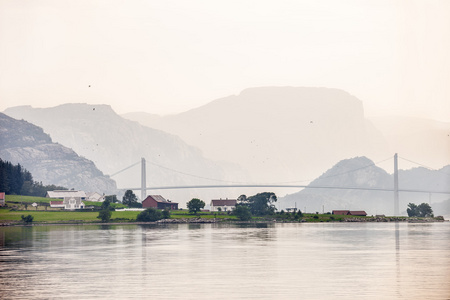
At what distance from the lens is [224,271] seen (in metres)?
51.0

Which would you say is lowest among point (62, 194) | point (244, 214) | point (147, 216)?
point (147, 216)

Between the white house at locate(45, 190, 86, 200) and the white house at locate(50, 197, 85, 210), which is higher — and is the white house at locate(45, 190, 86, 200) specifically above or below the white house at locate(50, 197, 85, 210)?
above

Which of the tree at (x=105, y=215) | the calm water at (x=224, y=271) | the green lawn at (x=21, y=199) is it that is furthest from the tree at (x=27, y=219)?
the calm water at (x=224, y=271)

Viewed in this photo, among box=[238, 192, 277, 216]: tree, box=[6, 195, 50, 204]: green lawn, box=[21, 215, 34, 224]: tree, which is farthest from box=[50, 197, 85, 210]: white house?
box=[238, 192, 277, 216]: tree

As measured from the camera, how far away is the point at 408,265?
2160 inches

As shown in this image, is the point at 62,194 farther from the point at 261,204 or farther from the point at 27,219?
the point at 261,204

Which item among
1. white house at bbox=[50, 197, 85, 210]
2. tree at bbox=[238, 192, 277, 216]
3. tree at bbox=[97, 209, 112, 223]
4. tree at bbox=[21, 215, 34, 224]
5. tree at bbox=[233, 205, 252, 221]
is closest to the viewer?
tree at bbox=[21, 215, 34, 224]

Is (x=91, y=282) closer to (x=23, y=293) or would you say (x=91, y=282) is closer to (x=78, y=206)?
(x=23, y=293)

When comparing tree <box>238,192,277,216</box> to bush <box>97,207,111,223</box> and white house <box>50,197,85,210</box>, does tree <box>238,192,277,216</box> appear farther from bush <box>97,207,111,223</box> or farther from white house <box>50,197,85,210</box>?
bush <box>97,207,111,223</box>

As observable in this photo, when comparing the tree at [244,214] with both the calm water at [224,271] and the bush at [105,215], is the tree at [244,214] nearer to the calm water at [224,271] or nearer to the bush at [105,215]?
the bush at [105,215]

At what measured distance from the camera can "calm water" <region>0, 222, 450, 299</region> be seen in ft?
134

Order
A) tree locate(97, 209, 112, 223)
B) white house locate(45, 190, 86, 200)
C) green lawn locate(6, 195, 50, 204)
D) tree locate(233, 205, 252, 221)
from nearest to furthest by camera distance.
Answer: tree locate(97, 209, 112, 223) < tree locate(233, 205, 252, 221) < green lawn locate(6, 195, 50, 204) < white house locate(45, 190, 86, 200)

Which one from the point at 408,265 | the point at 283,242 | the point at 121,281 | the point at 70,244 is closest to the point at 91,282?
the point at 121,281

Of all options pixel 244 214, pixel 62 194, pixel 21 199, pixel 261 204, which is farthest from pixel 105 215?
pixel 261 204
